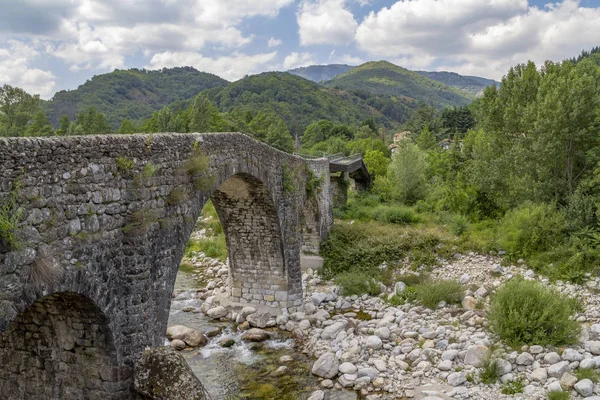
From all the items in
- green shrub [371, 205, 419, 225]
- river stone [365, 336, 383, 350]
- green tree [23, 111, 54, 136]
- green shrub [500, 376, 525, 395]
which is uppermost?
green tree [23, 111, 54, 136]

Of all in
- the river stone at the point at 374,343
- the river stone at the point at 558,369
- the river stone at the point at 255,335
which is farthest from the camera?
the river stone at the point at 255,335

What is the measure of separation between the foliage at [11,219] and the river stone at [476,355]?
9.61 meters

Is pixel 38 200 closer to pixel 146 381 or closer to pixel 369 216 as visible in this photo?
pixel 146 381

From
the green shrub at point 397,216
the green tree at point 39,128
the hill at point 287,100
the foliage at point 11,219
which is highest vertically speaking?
the hill at point 287,100

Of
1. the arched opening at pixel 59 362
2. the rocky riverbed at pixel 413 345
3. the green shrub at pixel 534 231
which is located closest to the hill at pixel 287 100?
the green shrub at pixel 534 231

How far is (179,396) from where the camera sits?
661 centimetres

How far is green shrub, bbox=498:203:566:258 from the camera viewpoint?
59.0 ft

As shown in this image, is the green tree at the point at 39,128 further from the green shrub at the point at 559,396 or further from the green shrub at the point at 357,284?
the green shrub at the point at 559,396

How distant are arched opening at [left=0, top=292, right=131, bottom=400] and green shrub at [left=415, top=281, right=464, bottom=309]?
1017 centimetres

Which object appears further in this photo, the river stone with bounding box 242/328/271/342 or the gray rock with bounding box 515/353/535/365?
the river stone with bounding box 242/328/271/342

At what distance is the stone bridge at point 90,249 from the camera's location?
5246 millimetres

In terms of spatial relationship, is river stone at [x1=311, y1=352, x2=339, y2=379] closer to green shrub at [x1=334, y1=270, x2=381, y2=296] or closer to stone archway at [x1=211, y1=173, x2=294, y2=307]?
stone archway at [x1=211, y1=173, x2=294, y2=307]

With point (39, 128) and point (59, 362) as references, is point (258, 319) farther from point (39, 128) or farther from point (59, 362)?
point (39, 128)

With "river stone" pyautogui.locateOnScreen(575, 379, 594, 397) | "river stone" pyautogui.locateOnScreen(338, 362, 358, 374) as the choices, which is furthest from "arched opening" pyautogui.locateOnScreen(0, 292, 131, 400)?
"river stone" pyautogui.locateOnScreen(575, 379, 594, 397)
